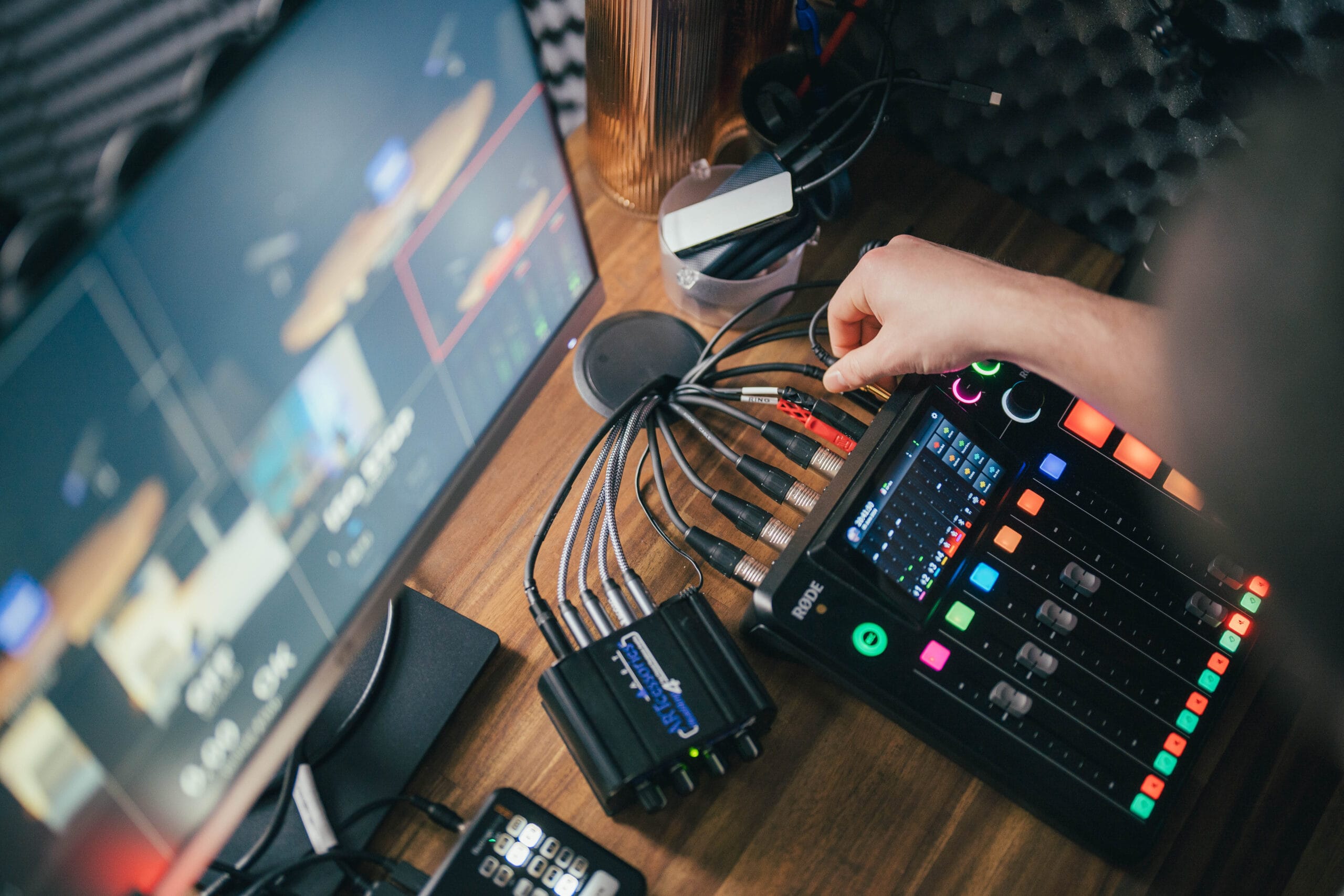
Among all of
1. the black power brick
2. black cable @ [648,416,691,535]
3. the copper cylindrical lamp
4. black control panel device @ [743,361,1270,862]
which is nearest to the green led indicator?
black control panel device @ [743,361,1270,862]

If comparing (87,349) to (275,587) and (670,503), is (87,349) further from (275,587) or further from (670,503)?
(670,503)

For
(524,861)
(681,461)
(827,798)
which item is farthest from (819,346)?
(524,861)

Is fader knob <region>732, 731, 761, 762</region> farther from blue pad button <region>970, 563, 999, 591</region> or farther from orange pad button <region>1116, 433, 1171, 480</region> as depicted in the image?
orange pad button <region>1116, 433, 1171, 480</region>

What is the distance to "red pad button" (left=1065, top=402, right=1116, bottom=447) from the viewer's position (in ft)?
2.43

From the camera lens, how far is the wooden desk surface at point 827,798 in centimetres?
65

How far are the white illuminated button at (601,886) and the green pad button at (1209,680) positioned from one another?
0.44 m

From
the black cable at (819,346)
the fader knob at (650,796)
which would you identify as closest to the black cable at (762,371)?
the black cable at (819,346)

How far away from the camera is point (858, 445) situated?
27.5 inches

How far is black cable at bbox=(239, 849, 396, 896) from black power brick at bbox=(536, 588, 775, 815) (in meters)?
0.15

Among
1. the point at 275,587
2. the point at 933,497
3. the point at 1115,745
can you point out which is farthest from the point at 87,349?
the point at 1115,745

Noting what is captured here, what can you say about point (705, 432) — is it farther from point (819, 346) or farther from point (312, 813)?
point (312, 813)

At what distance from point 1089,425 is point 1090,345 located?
161mm

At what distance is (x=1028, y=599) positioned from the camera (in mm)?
682

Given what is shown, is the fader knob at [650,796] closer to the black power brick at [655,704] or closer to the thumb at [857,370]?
the black power brick at [655,704]
